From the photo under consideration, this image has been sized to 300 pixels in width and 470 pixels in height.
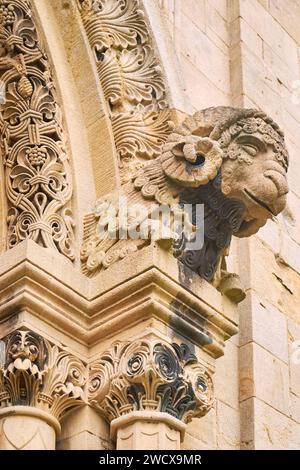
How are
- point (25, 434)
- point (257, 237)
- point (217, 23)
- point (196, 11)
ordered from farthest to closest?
point (217, 23), point (196, 11), point (257, 237), point (25, 434)

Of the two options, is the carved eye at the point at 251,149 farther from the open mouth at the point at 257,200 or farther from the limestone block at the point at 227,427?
the limestone block at the point at 227,427


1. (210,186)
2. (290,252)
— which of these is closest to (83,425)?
(210,186)

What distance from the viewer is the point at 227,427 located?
5652 millimetres

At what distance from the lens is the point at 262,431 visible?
5.71 m

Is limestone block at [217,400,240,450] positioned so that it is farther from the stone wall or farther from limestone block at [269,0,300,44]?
limestone block at [269,0,300,44]

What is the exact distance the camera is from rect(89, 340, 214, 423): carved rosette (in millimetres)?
4949

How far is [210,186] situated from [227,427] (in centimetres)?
102

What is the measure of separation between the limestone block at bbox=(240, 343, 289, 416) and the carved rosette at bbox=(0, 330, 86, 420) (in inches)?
38.5

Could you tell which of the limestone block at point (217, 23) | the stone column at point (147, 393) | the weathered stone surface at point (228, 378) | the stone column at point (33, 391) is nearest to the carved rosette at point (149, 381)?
the stone column at point (147, 393)

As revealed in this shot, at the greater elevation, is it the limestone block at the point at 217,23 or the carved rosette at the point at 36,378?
the limestone block at the point at 217,23

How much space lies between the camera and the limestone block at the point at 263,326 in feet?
19.5

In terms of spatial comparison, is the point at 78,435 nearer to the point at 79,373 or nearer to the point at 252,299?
the point at 79,373

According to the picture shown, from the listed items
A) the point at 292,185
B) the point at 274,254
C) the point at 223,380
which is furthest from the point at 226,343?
the point at 292,185

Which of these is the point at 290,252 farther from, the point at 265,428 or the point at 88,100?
the point at 88,100
